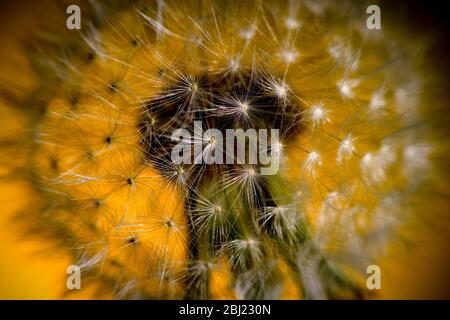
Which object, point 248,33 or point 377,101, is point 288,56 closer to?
point 248,33

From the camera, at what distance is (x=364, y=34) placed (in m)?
1.15

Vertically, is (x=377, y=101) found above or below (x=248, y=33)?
below

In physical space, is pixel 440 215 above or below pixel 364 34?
below

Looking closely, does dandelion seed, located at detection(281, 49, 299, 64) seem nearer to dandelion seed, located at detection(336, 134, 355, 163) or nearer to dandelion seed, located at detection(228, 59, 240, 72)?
dandelion seed, located at detection(228, 59, 240, 72)

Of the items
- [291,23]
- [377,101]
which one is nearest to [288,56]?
[291,23]

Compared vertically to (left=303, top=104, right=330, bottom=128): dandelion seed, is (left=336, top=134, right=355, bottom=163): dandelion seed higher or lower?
lower

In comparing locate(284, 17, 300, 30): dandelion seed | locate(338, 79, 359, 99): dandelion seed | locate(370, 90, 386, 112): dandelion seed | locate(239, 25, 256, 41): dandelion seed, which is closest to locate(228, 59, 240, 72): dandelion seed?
locate(239, 25, 256, 41): dandelion seed

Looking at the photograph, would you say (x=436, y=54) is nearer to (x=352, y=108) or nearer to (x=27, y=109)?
(x=352, y=108)

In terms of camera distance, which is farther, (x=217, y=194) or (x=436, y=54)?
(x=436, y=54)

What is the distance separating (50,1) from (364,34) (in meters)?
0.95

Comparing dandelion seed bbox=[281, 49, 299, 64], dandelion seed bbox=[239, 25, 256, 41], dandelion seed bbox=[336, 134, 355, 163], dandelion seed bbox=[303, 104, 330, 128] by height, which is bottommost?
dandelion seed bbox=[336, 134, 355, 163]

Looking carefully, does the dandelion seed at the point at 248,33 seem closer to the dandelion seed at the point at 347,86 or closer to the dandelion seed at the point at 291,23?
the dandelion seed at the point at 291,23

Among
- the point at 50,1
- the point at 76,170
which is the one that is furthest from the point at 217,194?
the point at 50,1

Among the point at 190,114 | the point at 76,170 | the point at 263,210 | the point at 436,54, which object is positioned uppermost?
the point at 436,54
